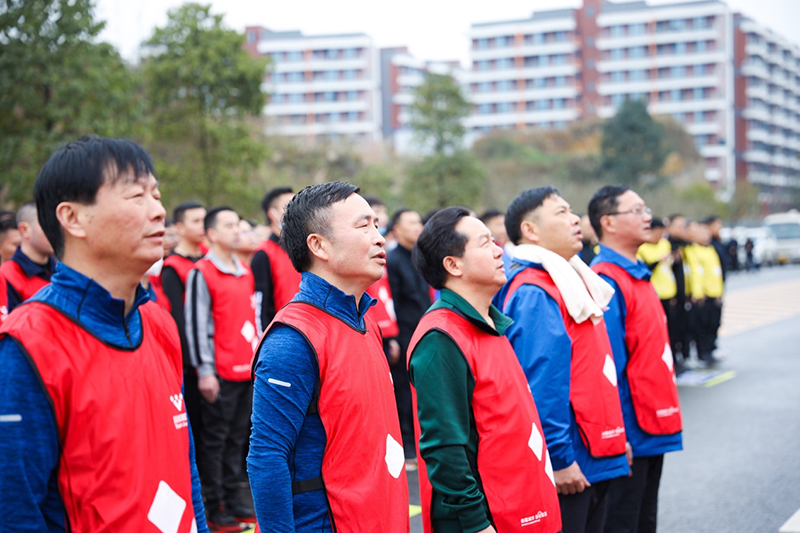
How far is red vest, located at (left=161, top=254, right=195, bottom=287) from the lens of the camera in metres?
5.55

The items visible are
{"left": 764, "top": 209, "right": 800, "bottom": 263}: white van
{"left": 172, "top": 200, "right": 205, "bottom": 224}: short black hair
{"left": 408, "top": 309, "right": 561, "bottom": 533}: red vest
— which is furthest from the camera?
{"left": 764, "top": 209, "right": 800, "bottom": 263}: white van

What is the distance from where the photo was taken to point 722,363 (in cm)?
1102

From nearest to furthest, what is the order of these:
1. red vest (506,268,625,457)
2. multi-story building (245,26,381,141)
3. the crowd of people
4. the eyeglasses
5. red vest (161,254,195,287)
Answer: the crowd of people → red vest (506,268,625,457) → the eyeglasses → red vest (161,254,195,287) → multi-story building (245,26,381,141)

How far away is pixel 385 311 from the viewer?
6.50m

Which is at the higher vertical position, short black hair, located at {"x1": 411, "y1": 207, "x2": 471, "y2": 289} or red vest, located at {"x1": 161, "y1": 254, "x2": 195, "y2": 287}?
short black hair, located at {"x1": 411, "y1": 207, "x2": 471, "y2": 289}

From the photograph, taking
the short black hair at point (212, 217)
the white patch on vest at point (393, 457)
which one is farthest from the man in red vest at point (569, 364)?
the short black hair at point (212, 217)

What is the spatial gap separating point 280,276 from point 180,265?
733mm

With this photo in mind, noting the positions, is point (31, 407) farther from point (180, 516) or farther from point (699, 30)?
point (699, 30)

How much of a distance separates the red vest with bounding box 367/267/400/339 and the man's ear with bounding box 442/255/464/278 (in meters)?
3.37

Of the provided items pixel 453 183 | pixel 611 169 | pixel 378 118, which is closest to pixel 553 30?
pixel 378 118

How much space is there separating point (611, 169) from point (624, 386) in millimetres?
47967

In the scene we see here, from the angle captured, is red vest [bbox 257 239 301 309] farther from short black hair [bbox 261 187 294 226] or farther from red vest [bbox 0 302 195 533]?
red vest [bbox 0 302 195 533]

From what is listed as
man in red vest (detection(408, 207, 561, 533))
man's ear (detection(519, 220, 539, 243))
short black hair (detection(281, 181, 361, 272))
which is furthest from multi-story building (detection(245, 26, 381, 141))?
short black hair (detection(281, 181, 361, 272))

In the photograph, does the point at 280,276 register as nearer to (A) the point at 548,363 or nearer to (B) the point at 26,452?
(A) the point at 548,363
